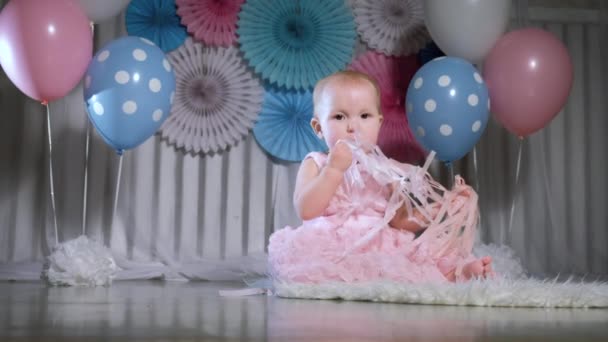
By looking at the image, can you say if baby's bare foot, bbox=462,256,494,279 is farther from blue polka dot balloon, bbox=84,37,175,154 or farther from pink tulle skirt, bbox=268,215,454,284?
blue polka dot balloon, bbox=84,37,175,154

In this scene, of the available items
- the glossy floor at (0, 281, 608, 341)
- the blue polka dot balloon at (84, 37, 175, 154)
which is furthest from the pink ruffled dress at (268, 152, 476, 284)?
the blue polka dot balloon at (84, 37, 175, 154)

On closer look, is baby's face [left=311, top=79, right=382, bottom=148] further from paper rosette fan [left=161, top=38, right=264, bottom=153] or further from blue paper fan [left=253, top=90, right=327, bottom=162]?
paper rosette fan [left=161, top=38, right=264, bottom=153]

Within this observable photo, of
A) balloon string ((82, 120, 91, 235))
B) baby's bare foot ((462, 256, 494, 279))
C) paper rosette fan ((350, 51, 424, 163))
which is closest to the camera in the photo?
baby's bare foot ((462, 256, 494, 279))

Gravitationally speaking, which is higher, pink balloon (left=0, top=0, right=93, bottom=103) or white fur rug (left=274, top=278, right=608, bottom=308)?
pink balloon (left=0, top=0, right=93, bottom=103)

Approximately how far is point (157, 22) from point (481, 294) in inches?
75.2

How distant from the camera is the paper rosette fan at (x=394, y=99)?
299 cm

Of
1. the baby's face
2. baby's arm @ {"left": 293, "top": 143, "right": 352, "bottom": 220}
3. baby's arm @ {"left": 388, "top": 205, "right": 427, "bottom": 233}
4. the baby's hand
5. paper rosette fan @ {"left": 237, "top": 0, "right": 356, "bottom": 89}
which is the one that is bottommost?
baby's arm @ {"left": 388, "top": 205, "right": 427, "bottom": 233}

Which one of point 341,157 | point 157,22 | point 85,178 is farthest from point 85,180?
point 341,157

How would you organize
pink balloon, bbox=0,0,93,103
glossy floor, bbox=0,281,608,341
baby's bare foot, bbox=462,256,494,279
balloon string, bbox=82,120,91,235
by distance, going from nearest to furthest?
glossy floor, bbox=0,281,608,341, baby's bare foot, bbox=462,256,494,279, pink balloon, bbox=0,0,93,103, balloon string, bbox=82,120,91,235

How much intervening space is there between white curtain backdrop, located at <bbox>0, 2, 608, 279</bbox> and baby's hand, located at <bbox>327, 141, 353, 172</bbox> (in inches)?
39.8

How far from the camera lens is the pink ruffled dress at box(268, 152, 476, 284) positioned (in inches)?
73.7

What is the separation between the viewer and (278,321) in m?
1.16

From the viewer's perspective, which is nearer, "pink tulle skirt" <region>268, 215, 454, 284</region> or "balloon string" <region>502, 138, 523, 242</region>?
"pink tulle skirt" <region>268, 215, 454, 284</region>

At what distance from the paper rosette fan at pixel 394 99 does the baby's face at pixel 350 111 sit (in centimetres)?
71
